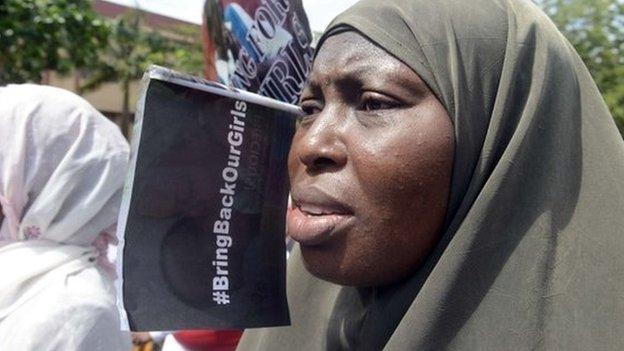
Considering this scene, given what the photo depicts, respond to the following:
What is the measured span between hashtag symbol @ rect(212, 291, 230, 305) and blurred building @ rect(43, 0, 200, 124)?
20549 millimetres

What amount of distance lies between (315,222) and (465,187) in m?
0.23

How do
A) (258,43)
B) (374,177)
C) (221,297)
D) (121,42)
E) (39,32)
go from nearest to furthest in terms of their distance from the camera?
(374,177) < (221,297) < (258,43) < (39,32) < (121,42)

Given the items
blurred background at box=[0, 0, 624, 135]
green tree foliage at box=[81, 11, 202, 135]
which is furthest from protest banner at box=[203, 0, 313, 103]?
green tree foliage at box=[81, 11, 202, 135]

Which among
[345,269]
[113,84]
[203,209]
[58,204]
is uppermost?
[345,269]

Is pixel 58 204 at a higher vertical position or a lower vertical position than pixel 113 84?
higher

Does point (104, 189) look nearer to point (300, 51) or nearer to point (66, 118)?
point (66, 118)

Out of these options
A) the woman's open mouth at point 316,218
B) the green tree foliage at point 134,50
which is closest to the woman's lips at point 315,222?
the woman's open mouth at point 316,218

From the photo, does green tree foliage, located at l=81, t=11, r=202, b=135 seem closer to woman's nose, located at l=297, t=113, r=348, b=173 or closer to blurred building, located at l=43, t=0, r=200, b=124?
blurred building, located at l=43, t=0, r=200, b=124

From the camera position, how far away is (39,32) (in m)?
9.77

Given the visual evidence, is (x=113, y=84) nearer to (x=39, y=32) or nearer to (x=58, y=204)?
(x=39, y=32)

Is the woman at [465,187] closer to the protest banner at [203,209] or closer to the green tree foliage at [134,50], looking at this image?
the protest banner at [203,209]

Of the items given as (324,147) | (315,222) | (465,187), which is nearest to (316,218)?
(315,222)

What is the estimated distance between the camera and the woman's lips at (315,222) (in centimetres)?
131

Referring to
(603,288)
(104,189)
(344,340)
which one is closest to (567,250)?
(603,288)
